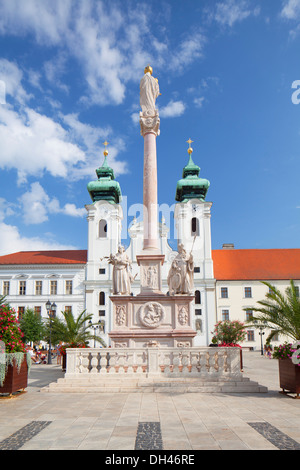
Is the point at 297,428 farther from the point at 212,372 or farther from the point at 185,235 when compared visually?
the point at 185,235

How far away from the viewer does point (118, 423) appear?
695cm

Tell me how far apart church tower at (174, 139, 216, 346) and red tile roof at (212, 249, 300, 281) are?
274 centimetres

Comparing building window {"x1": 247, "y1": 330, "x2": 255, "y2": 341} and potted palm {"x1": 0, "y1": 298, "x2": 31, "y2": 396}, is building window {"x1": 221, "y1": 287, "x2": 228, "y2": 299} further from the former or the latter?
potted palm {"x1": 0, "y1": 298, "x2": 31, "y2": 396}

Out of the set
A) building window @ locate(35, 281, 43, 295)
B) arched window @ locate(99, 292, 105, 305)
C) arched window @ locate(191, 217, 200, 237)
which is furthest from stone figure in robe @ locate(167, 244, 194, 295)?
building window @ locate(35, 281, 43, 295)

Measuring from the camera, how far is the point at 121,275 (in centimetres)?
1584

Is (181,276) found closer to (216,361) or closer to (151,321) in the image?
(151,321)

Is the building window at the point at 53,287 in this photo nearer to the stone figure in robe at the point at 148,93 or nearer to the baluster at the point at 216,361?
the stone figure in robe at the point at 148,93

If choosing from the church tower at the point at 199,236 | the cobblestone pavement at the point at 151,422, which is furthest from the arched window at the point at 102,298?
the cobblestone pavement at the point at 151,422

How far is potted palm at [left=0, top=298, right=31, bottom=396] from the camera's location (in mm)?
10195

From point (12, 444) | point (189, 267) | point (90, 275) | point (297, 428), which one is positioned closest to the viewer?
point (12, 444)

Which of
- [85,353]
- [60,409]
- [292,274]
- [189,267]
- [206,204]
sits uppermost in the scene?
Result: [206,204]
